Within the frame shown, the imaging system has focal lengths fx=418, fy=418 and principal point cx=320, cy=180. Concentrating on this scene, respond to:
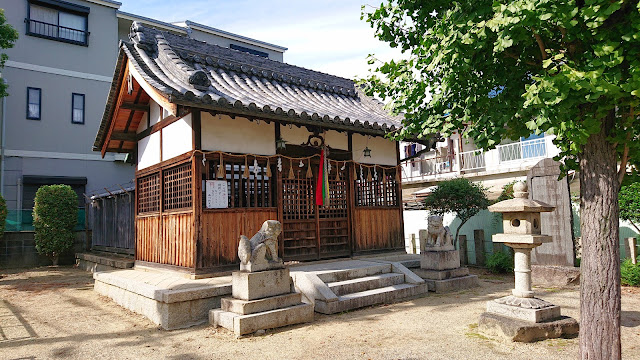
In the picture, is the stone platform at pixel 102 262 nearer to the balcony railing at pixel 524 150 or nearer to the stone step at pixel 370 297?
the stone step at pixel 370 297

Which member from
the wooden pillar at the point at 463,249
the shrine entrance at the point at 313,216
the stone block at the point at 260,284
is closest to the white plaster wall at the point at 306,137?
the shrine entrance at the point at 313,216

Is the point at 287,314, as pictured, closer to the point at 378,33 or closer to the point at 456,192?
the point at 378,33

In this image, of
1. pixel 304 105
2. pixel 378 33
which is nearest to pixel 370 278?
pixel 304 105

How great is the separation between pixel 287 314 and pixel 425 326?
250 cm

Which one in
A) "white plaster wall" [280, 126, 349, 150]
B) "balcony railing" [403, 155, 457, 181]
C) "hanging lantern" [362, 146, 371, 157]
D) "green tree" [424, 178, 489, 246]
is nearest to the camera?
"white plaster wall" [280, 126, 349, 150]

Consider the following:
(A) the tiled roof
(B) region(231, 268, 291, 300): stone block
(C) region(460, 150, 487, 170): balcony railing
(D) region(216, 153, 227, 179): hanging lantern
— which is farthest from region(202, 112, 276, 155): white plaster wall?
(C) region(460, 150, 487, 170): balcony railing

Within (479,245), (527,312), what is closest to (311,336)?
(527,312)

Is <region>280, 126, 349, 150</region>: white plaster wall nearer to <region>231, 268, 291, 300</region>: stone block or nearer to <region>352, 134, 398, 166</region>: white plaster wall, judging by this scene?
<region>352, 134, 398, 166</region>: white plaster wall

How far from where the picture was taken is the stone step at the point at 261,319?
7141 millimetres

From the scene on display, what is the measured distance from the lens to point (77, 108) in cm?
2219

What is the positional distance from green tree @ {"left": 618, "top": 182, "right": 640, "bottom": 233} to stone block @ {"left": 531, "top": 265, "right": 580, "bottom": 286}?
2092mm

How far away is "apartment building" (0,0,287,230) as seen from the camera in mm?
20266

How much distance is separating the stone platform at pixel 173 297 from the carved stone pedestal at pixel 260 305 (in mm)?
365

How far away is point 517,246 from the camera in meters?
7.36
